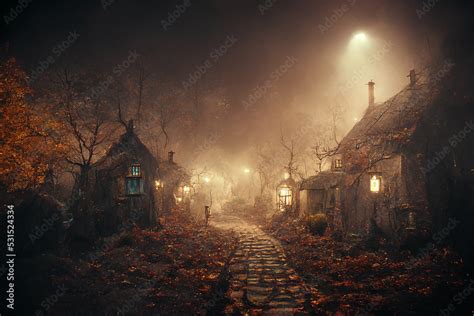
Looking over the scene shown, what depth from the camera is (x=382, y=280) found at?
11.2m

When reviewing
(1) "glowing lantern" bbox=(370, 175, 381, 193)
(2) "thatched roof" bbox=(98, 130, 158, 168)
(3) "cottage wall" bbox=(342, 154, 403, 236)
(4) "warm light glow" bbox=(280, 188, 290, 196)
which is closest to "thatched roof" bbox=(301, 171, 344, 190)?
(4) "warm light glow" bbox=(280, 188, 290, 196)

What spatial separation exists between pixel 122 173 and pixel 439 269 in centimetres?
1775

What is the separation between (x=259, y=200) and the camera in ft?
134

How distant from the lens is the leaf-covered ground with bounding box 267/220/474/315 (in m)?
9.03

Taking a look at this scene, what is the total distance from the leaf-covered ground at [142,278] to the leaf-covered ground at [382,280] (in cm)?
406

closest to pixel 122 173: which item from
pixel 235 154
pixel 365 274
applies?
pixel 365 274

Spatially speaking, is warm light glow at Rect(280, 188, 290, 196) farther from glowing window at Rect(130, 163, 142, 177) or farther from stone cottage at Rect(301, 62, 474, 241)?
glowing window at Rect(130, 163, 142, 177)

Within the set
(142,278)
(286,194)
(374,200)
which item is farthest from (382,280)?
(286,194)

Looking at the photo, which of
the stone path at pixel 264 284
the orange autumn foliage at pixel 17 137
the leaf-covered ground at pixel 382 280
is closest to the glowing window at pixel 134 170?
the orange autumn foliage at pixel 17 137

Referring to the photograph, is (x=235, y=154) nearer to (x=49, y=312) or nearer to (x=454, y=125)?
(x=454, y=125)

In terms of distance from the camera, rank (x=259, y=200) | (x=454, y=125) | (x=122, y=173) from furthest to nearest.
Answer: (x=259, y=200)
(x=122, y=173)
(x=454, y=125)

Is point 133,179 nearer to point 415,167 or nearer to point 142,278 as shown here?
point 142,278

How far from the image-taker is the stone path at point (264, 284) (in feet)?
30.6

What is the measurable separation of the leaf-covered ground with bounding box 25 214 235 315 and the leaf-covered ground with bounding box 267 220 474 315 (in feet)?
13.3
